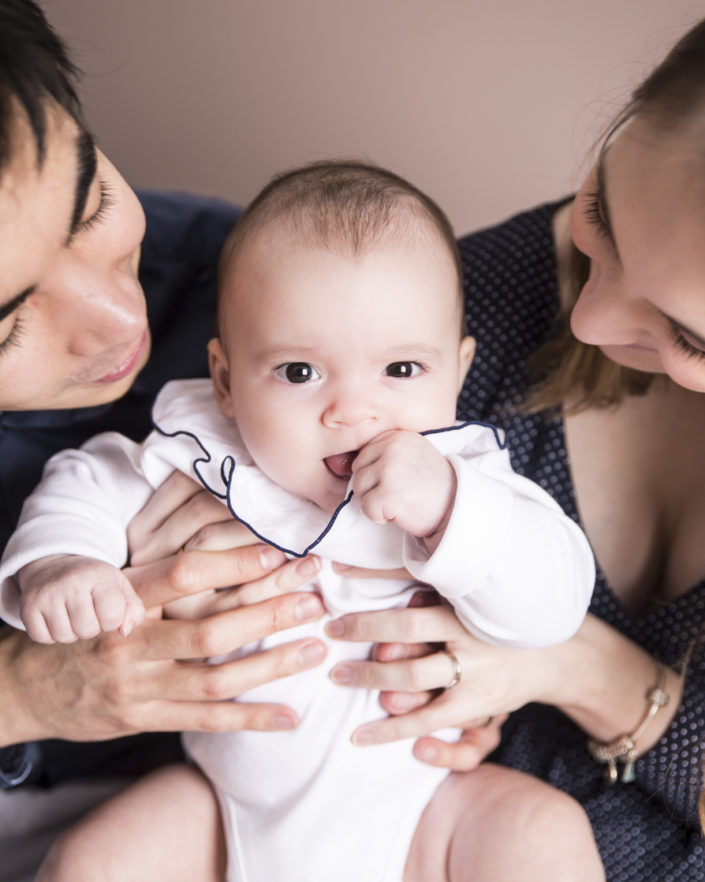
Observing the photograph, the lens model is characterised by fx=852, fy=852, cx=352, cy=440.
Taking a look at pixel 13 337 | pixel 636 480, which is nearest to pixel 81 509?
pixel 13 337

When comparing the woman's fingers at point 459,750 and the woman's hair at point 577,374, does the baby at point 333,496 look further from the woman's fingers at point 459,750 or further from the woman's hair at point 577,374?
the woman's hair at point 577,374

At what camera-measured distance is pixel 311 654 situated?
116 cm

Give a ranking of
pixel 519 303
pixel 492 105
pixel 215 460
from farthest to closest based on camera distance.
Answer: pixel 492 105 → pixel 519 303 → pixel 215 460

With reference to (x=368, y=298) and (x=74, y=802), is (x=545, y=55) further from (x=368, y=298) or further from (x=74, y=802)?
(x=74, y=802)

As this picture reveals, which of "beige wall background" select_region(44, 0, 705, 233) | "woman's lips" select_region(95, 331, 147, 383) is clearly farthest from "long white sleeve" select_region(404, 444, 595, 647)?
"beige wall background" select_region(44, 0, 705, 233)

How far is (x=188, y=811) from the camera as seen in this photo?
1.24 m

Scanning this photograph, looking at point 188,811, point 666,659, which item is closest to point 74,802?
point 188,811

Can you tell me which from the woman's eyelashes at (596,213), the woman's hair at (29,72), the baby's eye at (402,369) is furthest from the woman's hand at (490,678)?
the woman's hair at (29,72)

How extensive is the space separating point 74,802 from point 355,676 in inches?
26.1

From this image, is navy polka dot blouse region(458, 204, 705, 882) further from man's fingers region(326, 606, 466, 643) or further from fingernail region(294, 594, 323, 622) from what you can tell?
fingernail region(294, 594, 323, 622)

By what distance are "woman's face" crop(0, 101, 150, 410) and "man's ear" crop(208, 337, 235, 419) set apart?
0.10 metres

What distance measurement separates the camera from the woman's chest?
4.46 ft

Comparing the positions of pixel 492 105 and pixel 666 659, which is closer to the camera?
pixel 666 659

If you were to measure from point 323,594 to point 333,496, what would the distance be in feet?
0.55
